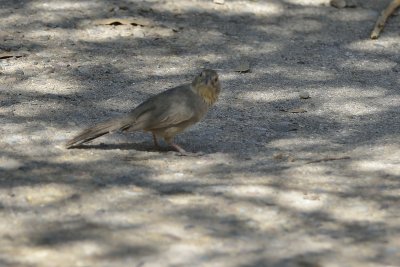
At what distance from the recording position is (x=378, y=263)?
15.7ft

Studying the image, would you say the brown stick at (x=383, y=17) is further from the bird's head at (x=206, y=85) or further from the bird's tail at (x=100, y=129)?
the bird's tail at (x=100, y=129)

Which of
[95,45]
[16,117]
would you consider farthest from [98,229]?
[95,45]

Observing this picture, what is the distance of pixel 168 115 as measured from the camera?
637 centimetres

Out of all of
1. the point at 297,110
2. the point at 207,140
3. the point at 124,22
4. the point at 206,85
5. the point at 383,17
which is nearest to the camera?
the point at 206,85

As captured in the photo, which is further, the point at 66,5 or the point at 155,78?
the point at 66,5

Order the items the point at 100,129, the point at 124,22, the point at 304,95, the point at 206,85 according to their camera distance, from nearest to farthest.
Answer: the point at 100,129
the point at 206,85
the point at 304,95
the point at 124,22

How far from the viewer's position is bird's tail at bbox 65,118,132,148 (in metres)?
6.30

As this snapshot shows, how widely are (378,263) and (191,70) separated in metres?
3.96

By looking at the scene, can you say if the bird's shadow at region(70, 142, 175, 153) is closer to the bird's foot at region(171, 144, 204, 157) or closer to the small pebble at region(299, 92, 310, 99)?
the bird's foot at region(171, 144, 204, 157)

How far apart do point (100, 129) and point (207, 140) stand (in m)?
0.95

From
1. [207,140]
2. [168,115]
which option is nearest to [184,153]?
[168,115]

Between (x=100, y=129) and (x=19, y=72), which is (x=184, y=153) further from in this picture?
(x=19, y=72)

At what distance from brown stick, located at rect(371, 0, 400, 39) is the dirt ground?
78 millimetres

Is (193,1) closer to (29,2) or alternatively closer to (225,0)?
(225,0)
